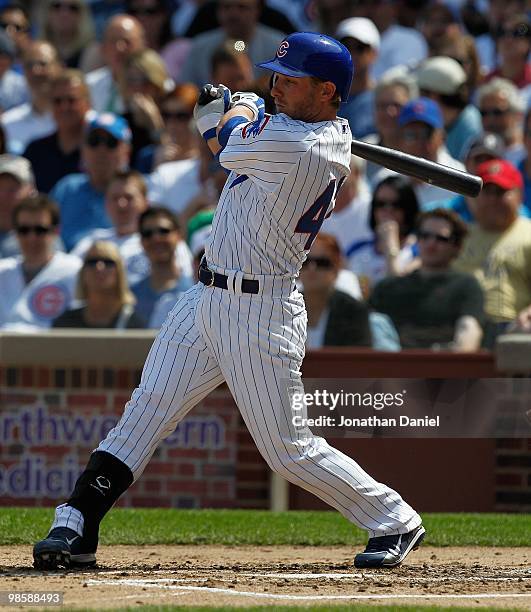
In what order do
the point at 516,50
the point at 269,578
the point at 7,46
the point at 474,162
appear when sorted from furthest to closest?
the point at 7,46 < the point at 516,50 < the point at 474,162 < the point at 269,578

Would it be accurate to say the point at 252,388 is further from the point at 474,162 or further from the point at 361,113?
the point at 361,113

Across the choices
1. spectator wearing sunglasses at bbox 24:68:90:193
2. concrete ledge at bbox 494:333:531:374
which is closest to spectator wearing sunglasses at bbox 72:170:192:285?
spectator wearing sunglasses at bbox 24:68:90:193

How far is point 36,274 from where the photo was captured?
10016mm

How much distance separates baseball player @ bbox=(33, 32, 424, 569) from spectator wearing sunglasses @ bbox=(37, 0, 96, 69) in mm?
8015

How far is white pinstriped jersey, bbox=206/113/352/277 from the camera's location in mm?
5301

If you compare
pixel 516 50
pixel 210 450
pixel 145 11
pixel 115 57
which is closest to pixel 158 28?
pixel 145 11

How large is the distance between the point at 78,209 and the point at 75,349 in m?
2.21

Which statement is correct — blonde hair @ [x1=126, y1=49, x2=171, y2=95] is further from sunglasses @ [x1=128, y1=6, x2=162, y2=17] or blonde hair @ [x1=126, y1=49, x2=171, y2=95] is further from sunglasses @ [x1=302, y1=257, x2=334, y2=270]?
sunglasses @ [x1=302, y1=257, x2=334, y2=270]

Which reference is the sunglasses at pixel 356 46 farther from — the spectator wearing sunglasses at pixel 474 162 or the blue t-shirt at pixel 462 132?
the spectator wearing sunglasses at pixel 474 162

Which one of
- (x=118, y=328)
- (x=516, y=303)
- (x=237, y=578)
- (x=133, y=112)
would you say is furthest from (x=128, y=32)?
(x=237, y=578)

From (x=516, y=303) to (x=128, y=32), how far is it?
4.82m

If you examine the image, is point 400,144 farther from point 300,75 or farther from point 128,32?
point 300,75

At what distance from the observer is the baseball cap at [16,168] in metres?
10.9

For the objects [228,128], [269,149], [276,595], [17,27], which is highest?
[17,27]
